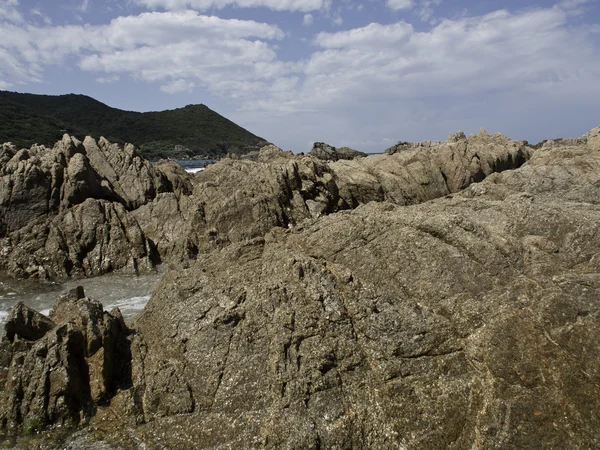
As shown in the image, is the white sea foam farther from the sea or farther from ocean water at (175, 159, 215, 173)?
ocean water at (175, 159, 215, 173)

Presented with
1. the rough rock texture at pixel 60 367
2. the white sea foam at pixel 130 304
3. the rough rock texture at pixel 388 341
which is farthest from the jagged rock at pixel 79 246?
the rough rock texture at pixel 388 341

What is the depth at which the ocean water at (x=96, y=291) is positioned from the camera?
897 inches

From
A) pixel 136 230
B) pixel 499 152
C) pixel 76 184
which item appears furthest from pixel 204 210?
pixel 499 152

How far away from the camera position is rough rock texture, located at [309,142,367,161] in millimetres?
80856

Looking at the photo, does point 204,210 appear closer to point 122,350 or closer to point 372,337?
point 122,350

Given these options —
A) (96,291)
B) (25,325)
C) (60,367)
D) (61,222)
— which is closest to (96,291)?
(96,291)

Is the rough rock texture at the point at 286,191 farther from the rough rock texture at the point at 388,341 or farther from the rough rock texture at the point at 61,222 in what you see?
the rough rock texture at the point at 388,341

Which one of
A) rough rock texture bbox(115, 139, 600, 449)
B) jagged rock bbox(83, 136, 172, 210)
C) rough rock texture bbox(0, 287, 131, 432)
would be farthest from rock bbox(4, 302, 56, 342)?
jagged rock bbox(83, 136, 172, 210)

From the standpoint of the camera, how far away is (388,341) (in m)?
11.6

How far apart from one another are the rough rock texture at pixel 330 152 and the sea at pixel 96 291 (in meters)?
54.8

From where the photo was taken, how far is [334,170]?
4434 centimetres

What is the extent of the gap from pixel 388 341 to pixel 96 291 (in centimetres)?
1891

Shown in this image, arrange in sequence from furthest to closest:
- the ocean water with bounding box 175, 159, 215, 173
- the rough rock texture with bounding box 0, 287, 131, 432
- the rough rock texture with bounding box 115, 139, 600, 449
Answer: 1. the ocean water with bounding box 175, 159, 215, 173
2. the rough rock texture with bounding box 0, 287, 131, 432
3. the rough rock texture with bounding box 115, 139, 600, 449

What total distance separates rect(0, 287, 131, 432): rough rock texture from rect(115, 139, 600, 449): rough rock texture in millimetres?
826
